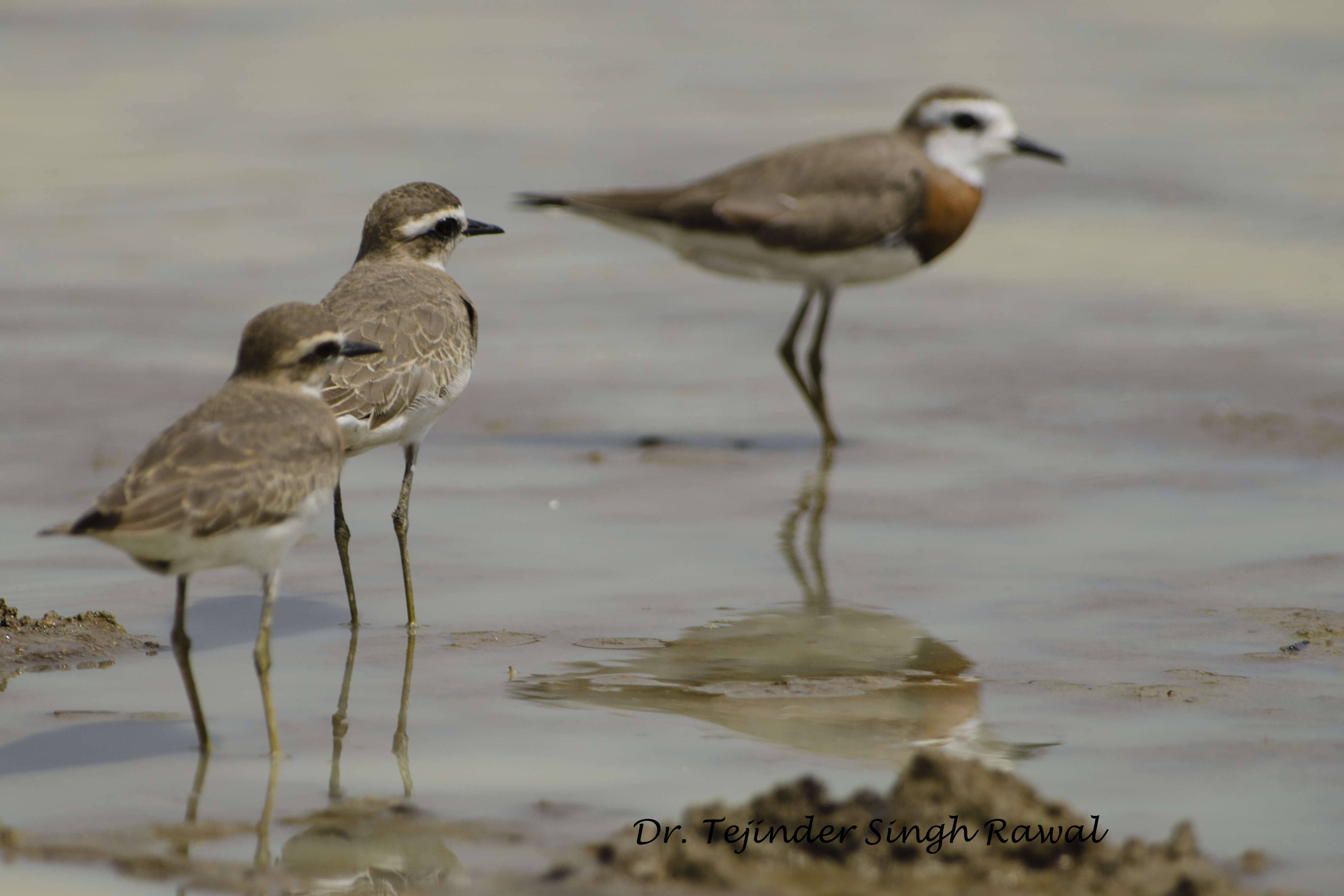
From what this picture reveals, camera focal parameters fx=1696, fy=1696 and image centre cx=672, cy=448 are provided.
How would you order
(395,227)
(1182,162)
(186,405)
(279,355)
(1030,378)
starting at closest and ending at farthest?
(279,355), (395,227), (186,405), (1030,378), (1182,162)

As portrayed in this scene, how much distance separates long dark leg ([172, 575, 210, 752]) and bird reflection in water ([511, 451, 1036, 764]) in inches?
44.6

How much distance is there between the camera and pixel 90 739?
219 inches

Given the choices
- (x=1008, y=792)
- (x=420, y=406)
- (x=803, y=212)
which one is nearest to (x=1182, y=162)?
(x=803, y=212)

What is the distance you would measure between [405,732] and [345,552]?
144 centimetres

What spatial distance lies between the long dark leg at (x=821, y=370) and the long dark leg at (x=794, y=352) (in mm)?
55

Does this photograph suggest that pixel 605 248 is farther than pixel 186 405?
Yes

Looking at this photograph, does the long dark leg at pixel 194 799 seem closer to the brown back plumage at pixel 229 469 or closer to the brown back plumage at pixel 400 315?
the brown back plumage at pixel 229 469

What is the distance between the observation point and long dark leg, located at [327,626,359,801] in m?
5.23

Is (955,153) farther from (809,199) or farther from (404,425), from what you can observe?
(404,425)

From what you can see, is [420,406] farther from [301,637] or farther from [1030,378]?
[1030,378]

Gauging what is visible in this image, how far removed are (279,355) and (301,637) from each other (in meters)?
1.30

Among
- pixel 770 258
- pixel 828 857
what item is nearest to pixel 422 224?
pixel 770 258

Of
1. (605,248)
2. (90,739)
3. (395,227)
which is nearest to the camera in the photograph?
(90,739)

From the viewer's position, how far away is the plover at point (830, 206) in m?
10.4
